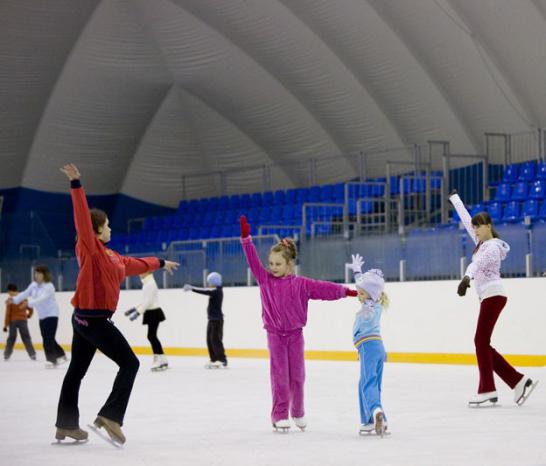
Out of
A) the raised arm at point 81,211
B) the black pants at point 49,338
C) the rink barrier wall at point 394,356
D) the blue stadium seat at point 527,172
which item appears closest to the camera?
the raised arm at point 81,211

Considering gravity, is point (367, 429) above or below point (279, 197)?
below

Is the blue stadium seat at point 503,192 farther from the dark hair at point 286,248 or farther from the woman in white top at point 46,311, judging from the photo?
the dark hair at point 286,248

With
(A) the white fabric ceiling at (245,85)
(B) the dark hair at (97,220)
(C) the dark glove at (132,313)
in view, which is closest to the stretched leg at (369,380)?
(B) the dark hair at (97,220)

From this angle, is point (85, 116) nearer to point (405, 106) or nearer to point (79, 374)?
point (405, 106)

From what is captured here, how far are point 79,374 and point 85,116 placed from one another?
84.4 ft

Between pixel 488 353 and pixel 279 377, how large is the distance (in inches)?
111

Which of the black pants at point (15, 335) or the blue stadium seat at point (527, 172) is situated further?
→ the blue stadium seat at point (527, 172)

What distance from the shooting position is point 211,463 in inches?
273

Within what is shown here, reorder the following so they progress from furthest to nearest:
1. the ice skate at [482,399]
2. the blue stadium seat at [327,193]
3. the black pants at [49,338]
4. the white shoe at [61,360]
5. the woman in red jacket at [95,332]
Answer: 1. the blue stadium seat at [327,193]
2. the white shoe at [61,360]
3. the black pants at [49,338]
4. the ice skate at [482,399]
5. the woman in red jacket at [95,332]

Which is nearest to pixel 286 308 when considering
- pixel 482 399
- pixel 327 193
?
pixel 482 399

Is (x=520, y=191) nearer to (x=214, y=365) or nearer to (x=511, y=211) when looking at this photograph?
(x=511, y=211)

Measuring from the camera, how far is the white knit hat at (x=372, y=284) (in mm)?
8570

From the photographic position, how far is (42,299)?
62.1 feet

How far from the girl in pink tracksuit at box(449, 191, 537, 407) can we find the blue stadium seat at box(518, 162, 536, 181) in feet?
41.7
